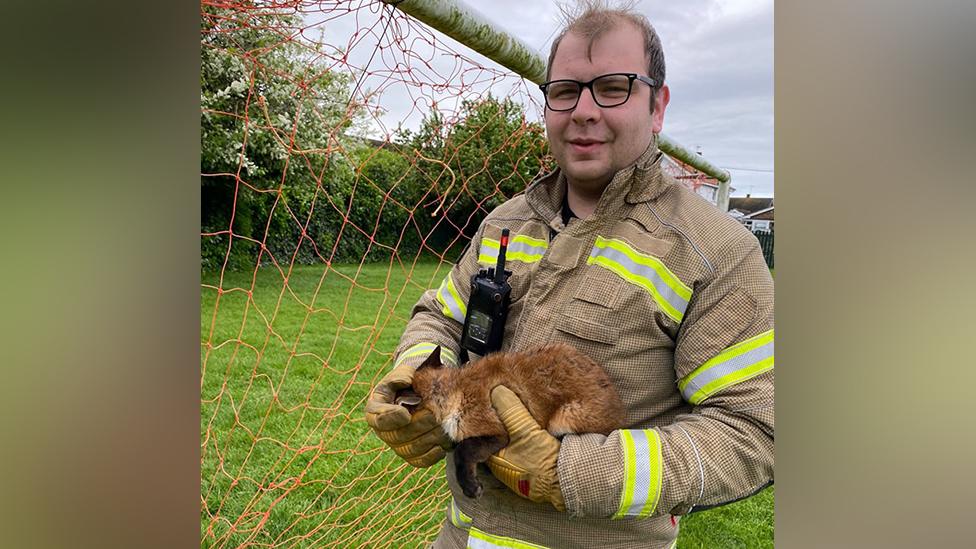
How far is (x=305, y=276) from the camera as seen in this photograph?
1080cm

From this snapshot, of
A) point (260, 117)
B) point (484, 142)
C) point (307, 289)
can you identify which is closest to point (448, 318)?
point (484, 142)

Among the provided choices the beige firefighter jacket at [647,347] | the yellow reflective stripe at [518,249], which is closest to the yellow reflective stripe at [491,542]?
the beige firefighter jacket at [647,347]

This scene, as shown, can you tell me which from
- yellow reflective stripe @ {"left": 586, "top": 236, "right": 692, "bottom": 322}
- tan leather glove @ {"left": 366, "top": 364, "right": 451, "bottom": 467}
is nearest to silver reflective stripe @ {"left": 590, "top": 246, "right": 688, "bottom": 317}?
yellow reflective stripe @ {"left": 586, "top": 236, "right": 692, "bottom": 322}

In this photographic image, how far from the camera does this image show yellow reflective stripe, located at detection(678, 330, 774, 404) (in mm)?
1375

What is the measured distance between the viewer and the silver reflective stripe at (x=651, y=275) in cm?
146

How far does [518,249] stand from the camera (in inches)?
70.0

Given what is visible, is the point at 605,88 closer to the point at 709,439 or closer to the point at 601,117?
the point at 601,117

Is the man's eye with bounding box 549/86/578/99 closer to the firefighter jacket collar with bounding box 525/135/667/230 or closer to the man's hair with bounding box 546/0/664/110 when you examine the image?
the man's hair with bounding box 546/0/664/110

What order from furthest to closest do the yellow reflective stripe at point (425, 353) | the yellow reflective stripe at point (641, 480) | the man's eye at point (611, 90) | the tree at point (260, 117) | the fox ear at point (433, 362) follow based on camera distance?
1. the tree at point (260, 117)
2. the yellow reflective stripe at point (425, 353)
3. the fox ear at point (433, 362)
4. the man's eye at point (611, 90)
5. the yellow reflective stripe at point (641, 480)

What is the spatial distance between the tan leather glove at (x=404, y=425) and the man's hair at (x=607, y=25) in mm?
1080

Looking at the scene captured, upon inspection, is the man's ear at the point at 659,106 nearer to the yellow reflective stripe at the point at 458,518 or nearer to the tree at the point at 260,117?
the tree at the point at 260,117
